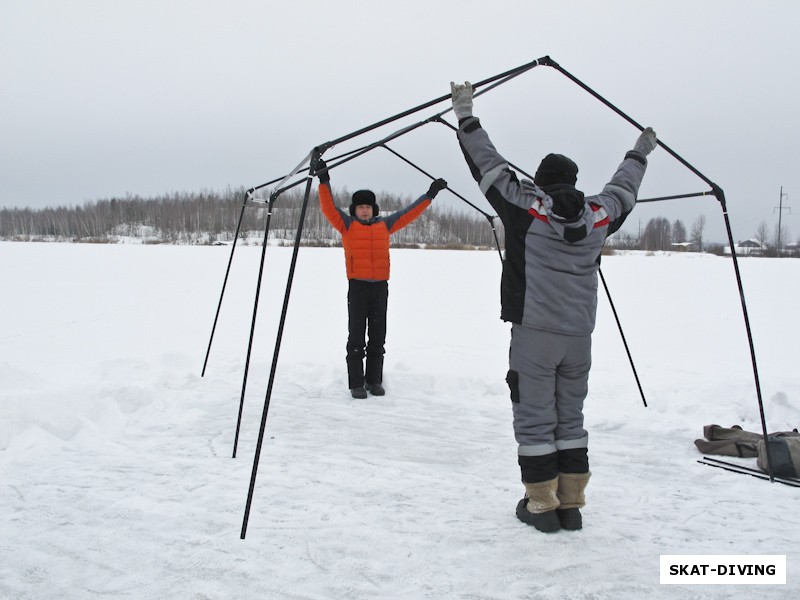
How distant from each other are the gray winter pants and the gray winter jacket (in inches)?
3.3

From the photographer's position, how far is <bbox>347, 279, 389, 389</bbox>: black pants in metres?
5.58

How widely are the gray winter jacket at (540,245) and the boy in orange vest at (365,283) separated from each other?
2.67 metres

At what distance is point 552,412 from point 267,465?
203cm

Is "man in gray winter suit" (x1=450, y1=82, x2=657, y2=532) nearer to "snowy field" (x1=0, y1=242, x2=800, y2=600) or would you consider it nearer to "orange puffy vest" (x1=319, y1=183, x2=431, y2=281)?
"snowy field" (x1=0, y1=242, x2=800, y2=600)

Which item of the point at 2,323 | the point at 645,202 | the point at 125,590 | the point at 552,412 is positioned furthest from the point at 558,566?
the point at 2,323

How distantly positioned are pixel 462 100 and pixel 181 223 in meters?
88.3

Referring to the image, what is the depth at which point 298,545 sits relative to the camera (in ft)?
8.96

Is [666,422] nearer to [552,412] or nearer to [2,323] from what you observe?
[552,412]

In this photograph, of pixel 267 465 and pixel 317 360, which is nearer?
pixel 267 465

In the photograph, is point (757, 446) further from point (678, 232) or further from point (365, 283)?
point (678, 232)

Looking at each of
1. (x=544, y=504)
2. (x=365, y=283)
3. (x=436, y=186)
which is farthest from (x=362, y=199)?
(x=544, y=504)

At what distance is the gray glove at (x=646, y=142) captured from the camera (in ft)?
11.2

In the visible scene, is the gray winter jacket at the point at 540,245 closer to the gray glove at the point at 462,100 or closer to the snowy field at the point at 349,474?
the gray glove at the point at 462,100

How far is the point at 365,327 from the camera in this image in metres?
5.69
